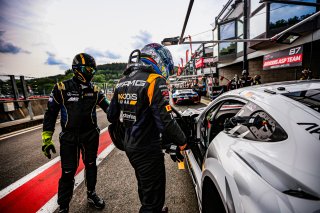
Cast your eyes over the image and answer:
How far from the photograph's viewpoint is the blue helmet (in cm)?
155

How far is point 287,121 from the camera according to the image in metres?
0.99

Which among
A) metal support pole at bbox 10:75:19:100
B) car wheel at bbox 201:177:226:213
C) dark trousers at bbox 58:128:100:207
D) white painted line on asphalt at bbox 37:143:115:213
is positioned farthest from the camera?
metal support pole at bbox 10:75:19:100

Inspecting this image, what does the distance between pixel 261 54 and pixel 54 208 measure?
1497 cm

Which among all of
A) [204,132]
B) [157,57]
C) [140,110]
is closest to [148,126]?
[140,110]

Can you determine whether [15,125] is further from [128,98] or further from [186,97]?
[186,97]

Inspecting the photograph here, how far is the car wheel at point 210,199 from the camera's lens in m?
1.31

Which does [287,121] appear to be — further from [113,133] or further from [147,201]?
[113,133]

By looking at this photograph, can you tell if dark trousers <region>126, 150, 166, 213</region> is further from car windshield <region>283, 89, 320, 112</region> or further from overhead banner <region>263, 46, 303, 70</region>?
overhead banner <region>263, 46, 303, 70</region>

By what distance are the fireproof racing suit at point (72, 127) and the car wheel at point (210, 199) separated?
1.49 metres

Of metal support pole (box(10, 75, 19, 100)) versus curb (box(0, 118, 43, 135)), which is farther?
metal support pole (box(10, 75, 19, 100))

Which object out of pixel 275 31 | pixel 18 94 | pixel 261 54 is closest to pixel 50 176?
pixel 18 94

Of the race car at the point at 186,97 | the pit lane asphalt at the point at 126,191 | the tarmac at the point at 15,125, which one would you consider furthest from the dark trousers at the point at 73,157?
the race car at the point at 186,97

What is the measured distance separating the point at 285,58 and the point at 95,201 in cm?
1173

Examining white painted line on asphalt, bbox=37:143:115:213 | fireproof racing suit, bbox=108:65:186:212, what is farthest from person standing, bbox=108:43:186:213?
white painted line on asphalt, bbox=37:143:115:213
